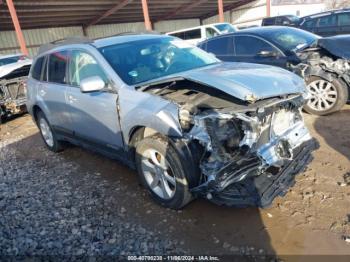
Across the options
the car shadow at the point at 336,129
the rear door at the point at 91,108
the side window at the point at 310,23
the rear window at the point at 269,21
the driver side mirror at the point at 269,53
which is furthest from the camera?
the rear window at the point at 269,21

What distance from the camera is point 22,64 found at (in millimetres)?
9047

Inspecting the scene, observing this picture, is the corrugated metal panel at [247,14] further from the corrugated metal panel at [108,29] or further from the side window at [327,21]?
the side window at [327,21]

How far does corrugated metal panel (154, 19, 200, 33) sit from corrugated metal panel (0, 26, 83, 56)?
24.3 ft

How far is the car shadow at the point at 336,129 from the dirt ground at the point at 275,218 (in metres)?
0.03

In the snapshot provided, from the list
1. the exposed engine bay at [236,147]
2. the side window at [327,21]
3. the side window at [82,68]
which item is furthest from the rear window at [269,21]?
the exposed engine bay at [236,147]

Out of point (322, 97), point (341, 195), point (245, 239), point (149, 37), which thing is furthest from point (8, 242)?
point (322, 97)

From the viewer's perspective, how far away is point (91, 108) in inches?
159

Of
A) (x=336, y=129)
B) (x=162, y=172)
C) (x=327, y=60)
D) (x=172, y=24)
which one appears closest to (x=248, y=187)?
A: (x=162, y=172)

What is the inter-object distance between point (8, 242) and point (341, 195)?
3531mm

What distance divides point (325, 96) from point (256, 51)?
5.75 feet

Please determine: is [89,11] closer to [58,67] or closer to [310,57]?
[58,67]

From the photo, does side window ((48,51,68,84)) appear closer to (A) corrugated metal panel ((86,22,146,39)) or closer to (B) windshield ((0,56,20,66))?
(B) windshield ((0,56,20,66))

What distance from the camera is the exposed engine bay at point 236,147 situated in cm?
286

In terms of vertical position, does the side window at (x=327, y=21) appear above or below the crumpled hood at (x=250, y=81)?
below
